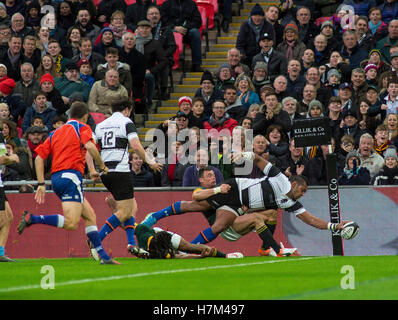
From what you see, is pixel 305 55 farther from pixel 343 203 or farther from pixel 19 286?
pixel 19 286

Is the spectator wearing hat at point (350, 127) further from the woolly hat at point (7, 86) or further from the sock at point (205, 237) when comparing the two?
the woolly hat at point (7, 86)

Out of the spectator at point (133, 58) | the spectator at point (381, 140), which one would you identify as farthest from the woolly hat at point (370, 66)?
the spectator at point (133, 58)

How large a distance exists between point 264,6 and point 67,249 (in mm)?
9647

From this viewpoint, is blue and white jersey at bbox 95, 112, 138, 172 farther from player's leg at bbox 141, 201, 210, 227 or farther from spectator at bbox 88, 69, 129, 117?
spectator at bbox 88, 69, 129, 117

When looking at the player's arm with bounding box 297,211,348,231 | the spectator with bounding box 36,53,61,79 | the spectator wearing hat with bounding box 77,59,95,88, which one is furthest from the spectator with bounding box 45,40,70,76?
the player's arm with bounding box 297,211,348,231

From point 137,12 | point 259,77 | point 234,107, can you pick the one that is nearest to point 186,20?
point 137,12

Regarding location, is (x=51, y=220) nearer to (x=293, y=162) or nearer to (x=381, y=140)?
(x=293, y=162)

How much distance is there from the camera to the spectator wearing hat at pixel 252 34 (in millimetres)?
19281

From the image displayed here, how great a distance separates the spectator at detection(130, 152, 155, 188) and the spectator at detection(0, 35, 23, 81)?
4838 millimetres

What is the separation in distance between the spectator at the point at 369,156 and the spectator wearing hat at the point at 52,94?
6069mm

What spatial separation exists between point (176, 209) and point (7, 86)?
605 centimetres
